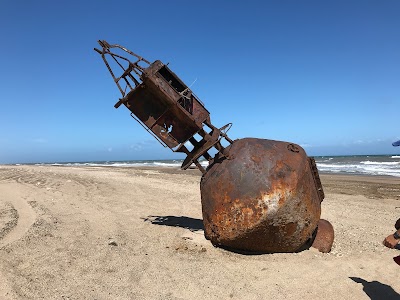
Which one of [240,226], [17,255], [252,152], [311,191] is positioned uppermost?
[252,152]

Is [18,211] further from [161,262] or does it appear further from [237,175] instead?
[237,175]

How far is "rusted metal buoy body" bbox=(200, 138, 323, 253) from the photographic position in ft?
17.0

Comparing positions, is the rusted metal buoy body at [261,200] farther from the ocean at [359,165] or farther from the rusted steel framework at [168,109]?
the ocean at [359,165]

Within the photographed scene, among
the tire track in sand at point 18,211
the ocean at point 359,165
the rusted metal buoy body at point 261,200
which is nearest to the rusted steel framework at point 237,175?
the rusted metal buoy body at point 261,200

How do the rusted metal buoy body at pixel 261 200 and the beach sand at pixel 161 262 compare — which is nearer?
the beach sand at pixel 161 262

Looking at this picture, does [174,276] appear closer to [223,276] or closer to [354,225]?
[223,276]

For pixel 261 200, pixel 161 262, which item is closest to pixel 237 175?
pixel 261 200

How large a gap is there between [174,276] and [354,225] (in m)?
5.20

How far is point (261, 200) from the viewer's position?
203 inches

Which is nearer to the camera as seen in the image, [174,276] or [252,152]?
[174,276]

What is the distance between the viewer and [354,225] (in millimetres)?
8172

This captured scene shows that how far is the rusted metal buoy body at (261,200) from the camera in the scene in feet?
17.0

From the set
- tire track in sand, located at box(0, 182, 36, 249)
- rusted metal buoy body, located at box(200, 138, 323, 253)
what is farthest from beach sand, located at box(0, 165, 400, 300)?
rusted metal buoy body, located at box(200, 138, 323, 253)

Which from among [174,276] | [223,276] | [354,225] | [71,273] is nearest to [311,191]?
[223,276]
